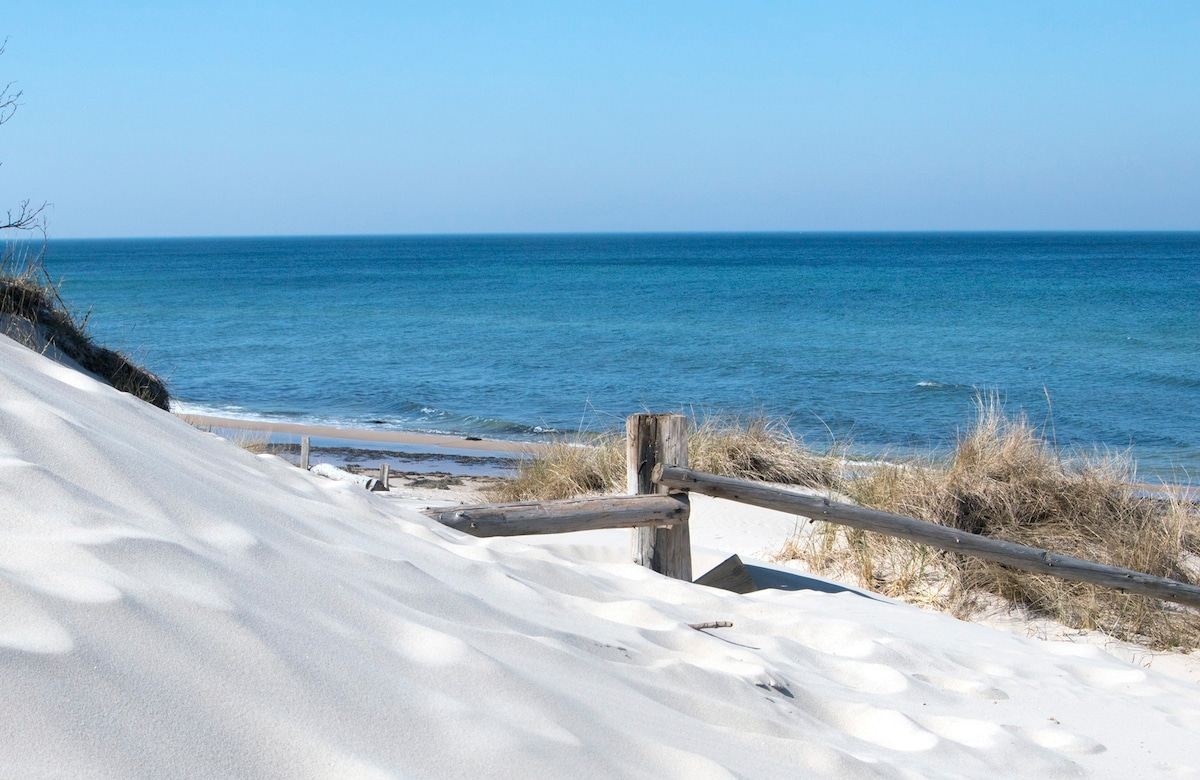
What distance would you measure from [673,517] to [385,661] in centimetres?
332

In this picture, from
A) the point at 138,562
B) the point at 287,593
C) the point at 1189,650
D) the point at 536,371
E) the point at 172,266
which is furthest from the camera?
the point at 172,266

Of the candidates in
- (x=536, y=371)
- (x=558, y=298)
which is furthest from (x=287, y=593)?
(x=558, y=298)

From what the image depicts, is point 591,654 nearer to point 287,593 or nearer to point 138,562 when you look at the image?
point 287,593

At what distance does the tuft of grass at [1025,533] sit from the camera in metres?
6.31

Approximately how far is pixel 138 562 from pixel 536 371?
22.9 meters

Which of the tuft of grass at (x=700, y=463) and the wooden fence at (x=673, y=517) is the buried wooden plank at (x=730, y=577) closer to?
the wooden fence at (x=673, y=517)

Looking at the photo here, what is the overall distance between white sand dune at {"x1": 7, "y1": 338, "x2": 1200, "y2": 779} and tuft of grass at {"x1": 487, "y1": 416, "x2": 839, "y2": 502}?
461cm

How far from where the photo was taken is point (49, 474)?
7.79ft

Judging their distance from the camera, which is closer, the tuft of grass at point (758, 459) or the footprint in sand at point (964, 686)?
the footprint in sand at point (964, 686)

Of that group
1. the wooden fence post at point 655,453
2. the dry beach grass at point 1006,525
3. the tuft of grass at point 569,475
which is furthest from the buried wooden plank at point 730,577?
the tuft of grass at point 569,475

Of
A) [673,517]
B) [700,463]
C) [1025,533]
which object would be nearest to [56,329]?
[700,463]

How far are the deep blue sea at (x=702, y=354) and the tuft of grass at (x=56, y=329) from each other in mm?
339

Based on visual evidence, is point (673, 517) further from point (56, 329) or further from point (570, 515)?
point (56, 329)

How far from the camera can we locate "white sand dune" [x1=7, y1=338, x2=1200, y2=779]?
1633 mm
